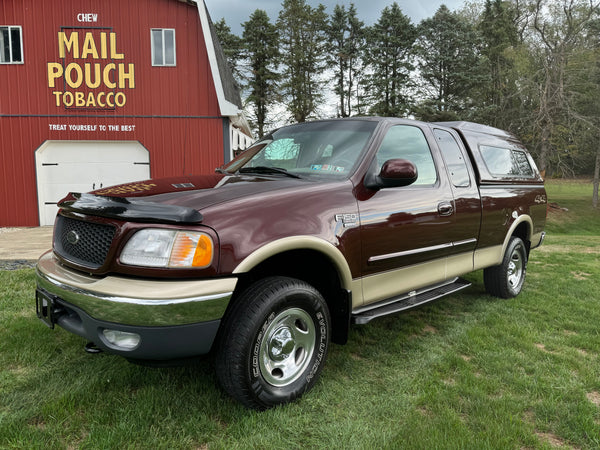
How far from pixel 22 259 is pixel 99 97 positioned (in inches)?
269

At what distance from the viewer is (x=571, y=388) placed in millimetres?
2896

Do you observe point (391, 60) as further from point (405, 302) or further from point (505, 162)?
point (405, 302)

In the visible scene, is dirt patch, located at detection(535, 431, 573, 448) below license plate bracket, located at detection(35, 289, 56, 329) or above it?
below

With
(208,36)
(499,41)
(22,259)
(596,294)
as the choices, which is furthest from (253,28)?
(596,294)

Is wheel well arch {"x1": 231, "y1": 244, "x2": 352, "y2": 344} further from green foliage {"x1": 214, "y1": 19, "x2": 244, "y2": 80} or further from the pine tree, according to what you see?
green foliage {"x1": 214, "y1": 19, "x2": 244, "y2": 80}

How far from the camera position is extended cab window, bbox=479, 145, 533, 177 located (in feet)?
15.4

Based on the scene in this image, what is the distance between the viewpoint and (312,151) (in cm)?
344

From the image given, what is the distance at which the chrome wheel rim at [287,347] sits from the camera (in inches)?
100

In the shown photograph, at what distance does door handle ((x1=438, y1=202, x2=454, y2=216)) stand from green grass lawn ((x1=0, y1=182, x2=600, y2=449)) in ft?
3.66

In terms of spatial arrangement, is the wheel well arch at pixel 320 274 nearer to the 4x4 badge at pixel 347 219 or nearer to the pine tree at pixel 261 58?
the 4x4 badge at pixel 347 219

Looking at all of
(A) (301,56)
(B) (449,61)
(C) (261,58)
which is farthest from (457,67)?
(C) (261,58)

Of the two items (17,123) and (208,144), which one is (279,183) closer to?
(208,144)

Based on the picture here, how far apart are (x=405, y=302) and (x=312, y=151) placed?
141 cm

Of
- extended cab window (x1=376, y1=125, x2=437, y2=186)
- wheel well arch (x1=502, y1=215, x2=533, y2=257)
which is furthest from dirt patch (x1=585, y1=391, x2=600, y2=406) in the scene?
wheel well arch (x1=502, y1=215, x2=533, y2=257)
